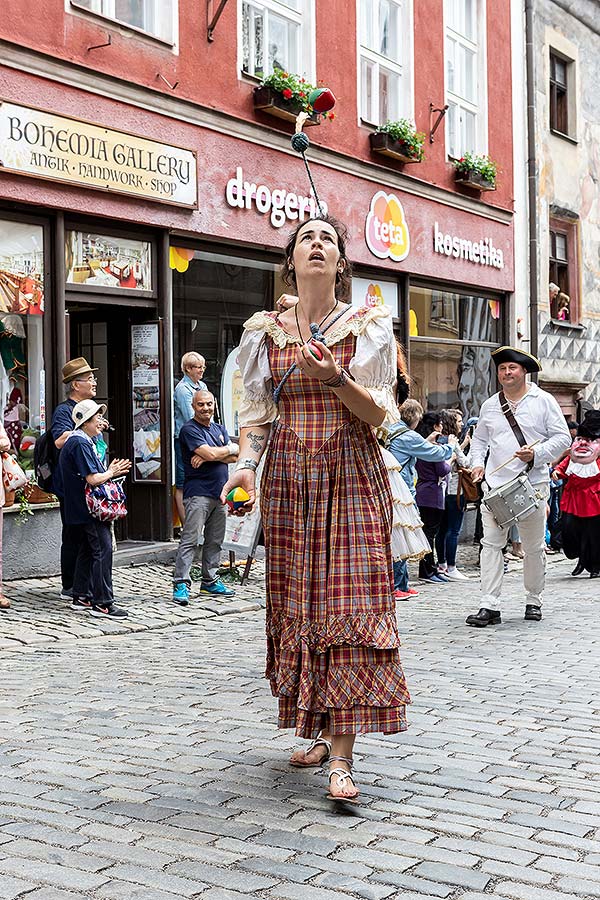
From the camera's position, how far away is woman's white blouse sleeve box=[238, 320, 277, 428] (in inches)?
185

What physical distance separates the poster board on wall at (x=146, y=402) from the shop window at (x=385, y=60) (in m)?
5.10

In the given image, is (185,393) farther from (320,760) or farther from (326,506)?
(326,506)

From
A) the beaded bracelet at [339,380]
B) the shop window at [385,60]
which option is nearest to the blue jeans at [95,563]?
the beaded bracelet at [339,380]

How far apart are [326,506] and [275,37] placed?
10.6m

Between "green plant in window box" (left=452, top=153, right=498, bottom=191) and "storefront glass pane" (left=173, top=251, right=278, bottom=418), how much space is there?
4.91m

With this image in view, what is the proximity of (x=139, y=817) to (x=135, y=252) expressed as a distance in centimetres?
848

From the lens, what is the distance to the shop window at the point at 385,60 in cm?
1554

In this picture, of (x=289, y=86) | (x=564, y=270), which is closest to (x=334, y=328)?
(x=289, y=86)

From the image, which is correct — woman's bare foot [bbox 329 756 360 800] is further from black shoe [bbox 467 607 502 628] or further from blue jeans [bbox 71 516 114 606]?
blue jeans [bbox 71 516 114 606]

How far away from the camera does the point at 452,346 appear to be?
18.1m

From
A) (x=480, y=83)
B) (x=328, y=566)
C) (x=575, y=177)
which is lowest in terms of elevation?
(x=328, y=566)

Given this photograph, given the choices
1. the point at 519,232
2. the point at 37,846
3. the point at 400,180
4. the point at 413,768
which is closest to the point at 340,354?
the point at 413,768

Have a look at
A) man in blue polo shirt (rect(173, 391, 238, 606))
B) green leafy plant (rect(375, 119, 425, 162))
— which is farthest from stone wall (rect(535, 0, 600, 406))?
man in blue polo shirt (rect(173, 391, 238, 606))

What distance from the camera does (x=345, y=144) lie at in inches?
588
